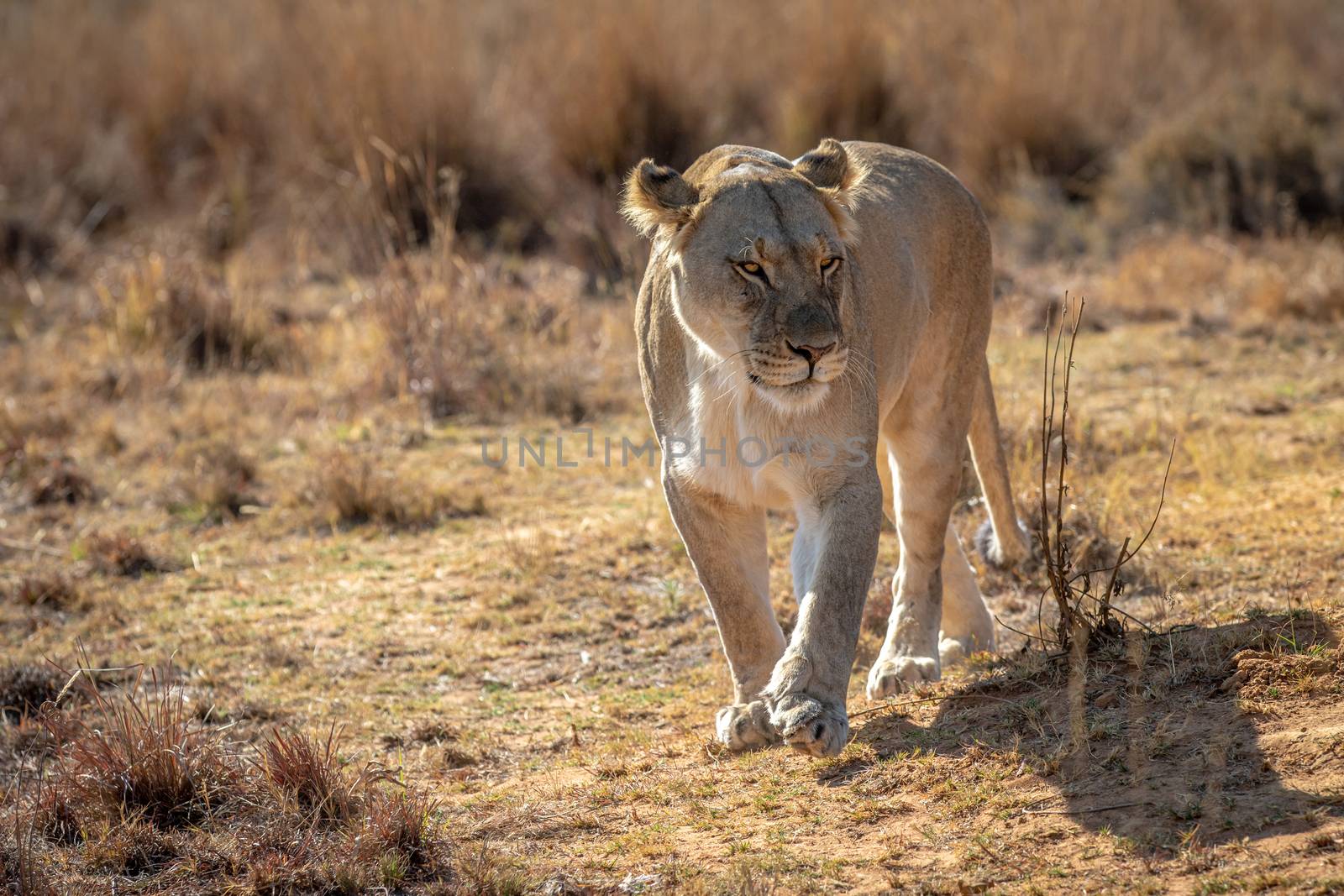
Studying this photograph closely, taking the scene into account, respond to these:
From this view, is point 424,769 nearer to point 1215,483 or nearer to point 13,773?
point 13,773

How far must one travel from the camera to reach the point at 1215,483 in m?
6.86

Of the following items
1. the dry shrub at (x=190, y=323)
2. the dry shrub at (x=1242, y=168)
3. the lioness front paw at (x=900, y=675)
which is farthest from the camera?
the dry shrub at (x=1242, y=168)

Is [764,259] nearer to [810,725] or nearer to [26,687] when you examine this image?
[810,725]

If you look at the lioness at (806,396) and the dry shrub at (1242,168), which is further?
the dry shrub at (1242,168)

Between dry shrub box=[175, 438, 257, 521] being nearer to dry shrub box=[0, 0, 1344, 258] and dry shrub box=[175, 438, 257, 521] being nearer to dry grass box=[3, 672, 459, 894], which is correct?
dry shrub box=[0, 0, 1344, 258]

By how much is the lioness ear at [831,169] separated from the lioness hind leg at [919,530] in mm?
974

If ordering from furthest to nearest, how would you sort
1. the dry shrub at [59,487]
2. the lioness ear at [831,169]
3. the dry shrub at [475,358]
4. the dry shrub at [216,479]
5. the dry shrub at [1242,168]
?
the dry shrub at [1242,168] → the dry shrub at [475,358] → the dry shrub at [59,487] → the dry shrub at [216,479] → the lioness ear at [831,169]

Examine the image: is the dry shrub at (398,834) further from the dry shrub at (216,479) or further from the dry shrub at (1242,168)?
the dry shrub at (1242,168)

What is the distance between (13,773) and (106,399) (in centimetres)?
533

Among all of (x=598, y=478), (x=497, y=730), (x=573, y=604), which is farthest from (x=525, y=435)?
(x=497, y=730)

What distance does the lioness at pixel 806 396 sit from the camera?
161 inches

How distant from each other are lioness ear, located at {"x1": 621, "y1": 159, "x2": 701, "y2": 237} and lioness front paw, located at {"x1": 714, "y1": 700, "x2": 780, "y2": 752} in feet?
4.94

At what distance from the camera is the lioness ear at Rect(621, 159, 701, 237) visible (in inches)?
176

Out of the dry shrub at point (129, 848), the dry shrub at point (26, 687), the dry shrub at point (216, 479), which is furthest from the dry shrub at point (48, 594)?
the dry shrub at point (129, 848)
